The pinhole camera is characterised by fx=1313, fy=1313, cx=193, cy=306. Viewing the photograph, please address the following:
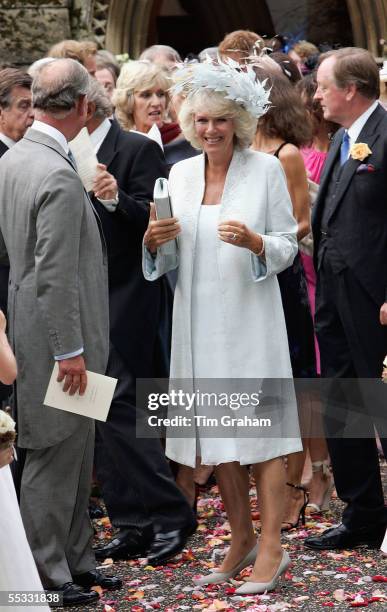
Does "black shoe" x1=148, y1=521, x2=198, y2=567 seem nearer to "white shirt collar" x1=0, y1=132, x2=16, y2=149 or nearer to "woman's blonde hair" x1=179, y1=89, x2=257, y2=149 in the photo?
"woman's blonde hair" x1=179, y1=89, x2=257, y2=149

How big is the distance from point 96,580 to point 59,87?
81.6 inches

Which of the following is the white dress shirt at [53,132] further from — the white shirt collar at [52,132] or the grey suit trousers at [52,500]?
the grey suit trousers at [52,500]

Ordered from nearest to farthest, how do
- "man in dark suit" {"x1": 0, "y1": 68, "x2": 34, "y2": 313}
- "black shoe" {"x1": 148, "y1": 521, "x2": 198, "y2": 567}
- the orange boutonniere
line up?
the orange boutonniere, "black shoe" {"x1": 148, "y1": 521, "x2": 198, "y2": 567}, "man in dark suit" {"x1": 0, "y1": 68, "x2": 34, "y2": 313}

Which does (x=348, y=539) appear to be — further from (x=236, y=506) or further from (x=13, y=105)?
(x=13, y=105)

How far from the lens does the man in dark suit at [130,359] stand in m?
6.06

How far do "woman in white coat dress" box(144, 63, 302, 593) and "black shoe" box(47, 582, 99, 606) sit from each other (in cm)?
52

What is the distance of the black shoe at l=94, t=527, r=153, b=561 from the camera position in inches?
237

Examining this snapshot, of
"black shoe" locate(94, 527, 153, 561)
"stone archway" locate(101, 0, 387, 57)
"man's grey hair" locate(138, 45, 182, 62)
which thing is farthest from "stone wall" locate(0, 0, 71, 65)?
"black shoe" locate(94, 527, 153, 561)

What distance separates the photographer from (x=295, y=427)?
5547mm

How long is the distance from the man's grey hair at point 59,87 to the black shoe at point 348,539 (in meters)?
2.29

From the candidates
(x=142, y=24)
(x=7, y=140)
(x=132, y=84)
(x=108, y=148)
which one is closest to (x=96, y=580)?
(x=108, y=148)

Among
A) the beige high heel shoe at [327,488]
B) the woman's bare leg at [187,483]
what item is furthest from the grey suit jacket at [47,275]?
the beige high heel shoe at [327,488]

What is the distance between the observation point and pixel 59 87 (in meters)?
5.37

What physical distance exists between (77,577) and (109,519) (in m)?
0.89
